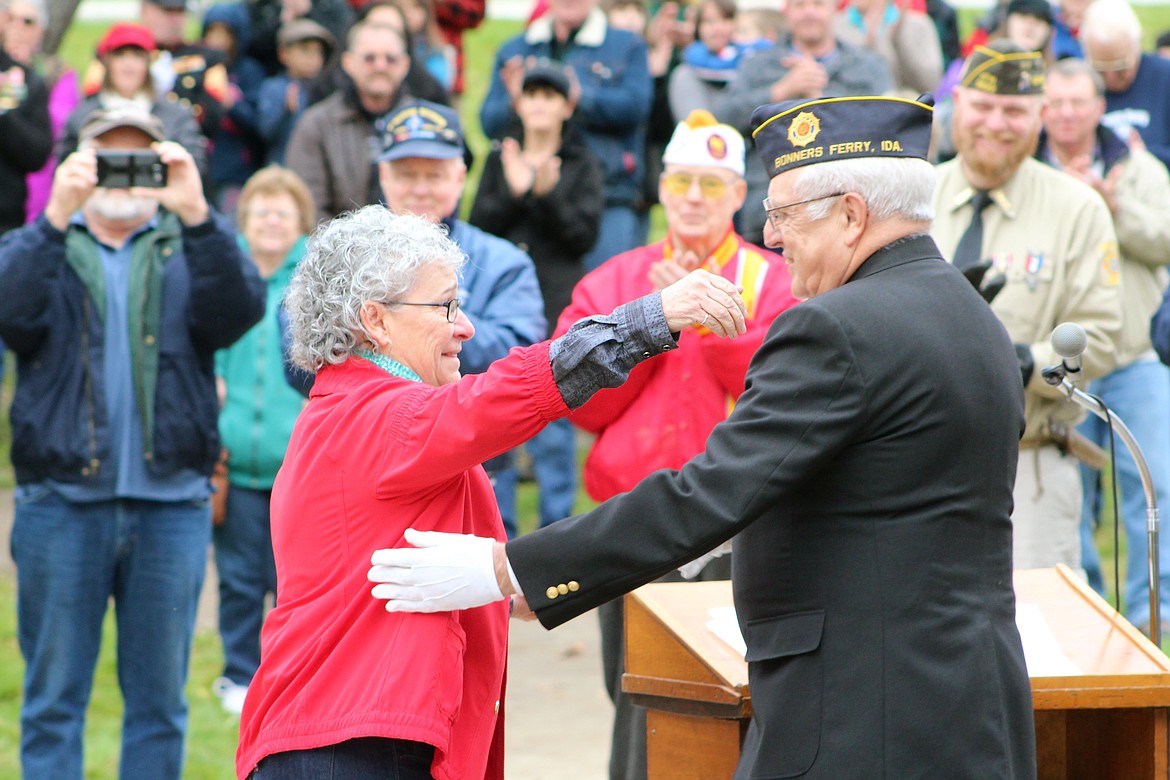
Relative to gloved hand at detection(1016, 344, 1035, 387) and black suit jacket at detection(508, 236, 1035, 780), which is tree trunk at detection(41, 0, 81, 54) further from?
black suit jacket at detection(508, 236, 1035, 780)

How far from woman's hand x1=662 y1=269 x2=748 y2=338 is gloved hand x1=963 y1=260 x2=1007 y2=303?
1768mm

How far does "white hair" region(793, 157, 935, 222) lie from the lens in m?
2.84

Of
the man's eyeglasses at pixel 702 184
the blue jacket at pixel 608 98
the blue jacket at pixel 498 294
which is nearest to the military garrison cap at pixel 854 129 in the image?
the man's eyeglasses at pixel 702 184

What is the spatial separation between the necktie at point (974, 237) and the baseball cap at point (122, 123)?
2.90 m

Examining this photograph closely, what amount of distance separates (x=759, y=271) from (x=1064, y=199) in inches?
53.4

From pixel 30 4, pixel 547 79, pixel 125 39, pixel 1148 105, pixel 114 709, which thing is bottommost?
pixel 114 709

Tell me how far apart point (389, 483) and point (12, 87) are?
6428mm

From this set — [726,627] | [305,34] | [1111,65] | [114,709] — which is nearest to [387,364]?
[726,627]

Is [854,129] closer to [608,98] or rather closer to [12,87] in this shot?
[608,98]

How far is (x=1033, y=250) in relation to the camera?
17.2ft

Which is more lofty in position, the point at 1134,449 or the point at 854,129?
the point at 854,129

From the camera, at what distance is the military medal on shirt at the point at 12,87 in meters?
8.27

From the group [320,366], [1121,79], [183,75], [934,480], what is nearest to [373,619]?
[320,366]

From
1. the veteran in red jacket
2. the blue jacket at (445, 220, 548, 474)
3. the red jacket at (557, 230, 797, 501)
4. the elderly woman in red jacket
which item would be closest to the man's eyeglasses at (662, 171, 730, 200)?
the veteran in red jacket
